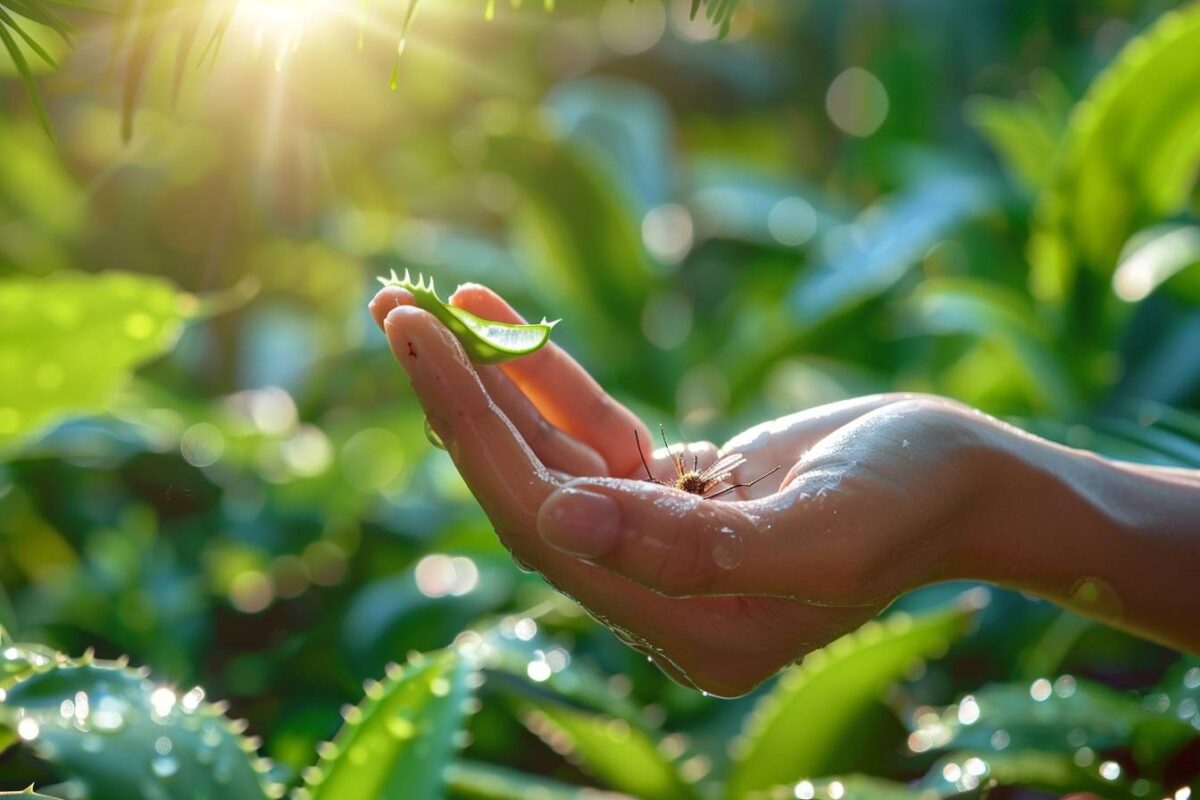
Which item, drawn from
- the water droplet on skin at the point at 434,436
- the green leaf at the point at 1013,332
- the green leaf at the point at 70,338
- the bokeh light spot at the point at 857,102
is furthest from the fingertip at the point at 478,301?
the bokeh light spot at the point at 857,102

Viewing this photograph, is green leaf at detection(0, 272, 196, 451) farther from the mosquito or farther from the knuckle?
the knuckle

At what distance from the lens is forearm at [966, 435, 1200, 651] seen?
2.79 feet

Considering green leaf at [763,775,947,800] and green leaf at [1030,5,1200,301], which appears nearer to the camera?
green leaf at [763,775,947,800]

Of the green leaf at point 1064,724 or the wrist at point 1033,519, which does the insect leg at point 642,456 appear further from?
the green leaf at point 1064,724

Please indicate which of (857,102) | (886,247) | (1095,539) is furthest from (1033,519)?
(857,102)

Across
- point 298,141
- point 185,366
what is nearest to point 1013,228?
point 298,141

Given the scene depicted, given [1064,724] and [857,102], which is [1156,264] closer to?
[1064,724]

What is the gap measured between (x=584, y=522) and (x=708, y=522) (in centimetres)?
7

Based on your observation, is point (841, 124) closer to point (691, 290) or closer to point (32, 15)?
point (691, 290)

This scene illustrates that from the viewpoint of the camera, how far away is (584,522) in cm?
64

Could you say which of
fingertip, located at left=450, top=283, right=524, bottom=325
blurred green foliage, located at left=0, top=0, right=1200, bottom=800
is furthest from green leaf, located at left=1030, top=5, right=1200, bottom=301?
fingertip, located at left=450, top=283, right=524, bottom=325

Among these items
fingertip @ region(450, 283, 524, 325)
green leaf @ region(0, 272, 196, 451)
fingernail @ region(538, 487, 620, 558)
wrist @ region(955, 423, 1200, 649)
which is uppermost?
green leaf @ region(0, 272, 196, 451)

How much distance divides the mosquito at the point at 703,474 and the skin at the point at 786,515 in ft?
0.05

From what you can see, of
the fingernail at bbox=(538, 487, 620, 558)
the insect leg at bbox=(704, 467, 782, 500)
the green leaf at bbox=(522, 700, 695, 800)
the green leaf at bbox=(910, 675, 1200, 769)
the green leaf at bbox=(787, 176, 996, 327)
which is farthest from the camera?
the green leaf at bbox=(787, 176, 996, 327)
